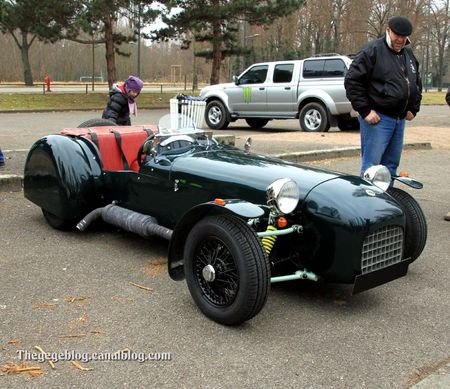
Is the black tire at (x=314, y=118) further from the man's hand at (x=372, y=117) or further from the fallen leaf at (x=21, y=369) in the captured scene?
the fallen leaf at (x=21, y=369)

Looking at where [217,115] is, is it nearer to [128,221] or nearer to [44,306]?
[128,221]

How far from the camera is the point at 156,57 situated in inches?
2813

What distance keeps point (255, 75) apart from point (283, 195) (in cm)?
1272

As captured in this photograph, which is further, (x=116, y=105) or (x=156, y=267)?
(x=116, y=105)

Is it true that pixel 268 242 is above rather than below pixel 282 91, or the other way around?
below

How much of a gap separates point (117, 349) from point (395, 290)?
212cm

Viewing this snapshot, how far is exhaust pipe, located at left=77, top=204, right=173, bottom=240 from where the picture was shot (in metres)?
4.37

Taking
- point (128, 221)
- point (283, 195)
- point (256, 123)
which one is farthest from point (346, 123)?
point (283, 195)

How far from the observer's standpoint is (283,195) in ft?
11.2

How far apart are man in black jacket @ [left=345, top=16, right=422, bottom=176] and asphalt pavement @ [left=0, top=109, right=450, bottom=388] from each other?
3.74 feet

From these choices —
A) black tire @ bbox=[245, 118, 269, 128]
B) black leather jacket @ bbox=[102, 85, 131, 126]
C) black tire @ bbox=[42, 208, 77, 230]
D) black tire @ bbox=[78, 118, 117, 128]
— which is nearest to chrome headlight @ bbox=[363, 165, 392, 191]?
black tire @ bbox=[42, 208, 77, 230]

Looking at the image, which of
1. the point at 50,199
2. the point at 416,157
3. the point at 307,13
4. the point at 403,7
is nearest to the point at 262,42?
the point at 307,13

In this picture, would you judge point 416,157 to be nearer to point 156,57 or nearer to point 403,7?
point 403,7

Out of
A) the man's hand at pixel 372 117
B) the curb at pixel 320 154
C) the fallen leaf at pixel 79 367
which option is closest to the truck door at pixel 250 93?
the curb at pixel 320 154
